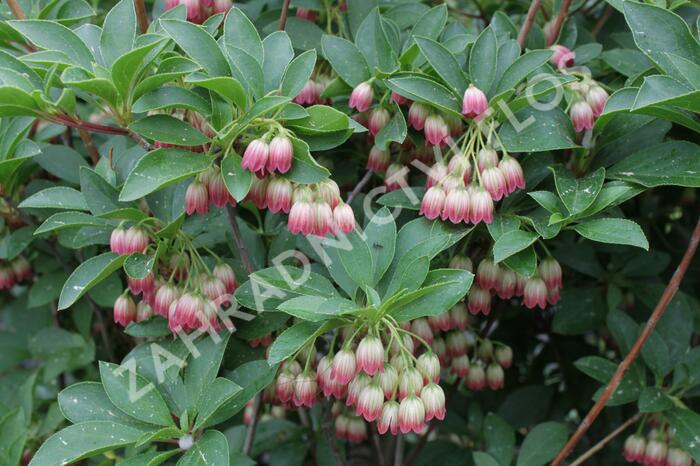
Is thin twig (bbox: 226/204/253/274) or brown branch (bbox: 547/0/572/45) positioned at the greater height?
brown branch (bbox: 547/0/572/45)

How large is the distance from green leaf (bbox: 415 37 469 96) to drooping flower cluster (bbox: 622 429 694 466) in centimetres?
Answer: 82

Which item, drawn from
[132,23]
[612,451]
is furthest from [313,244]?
[612,451]

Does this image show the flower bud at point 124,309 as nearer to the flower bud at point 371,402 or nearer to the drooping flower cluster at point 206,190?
the drooping flower cluster at point 206,190

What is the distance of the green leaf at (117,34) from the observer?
133 centimetres

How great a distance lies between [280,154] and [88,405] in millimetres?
576

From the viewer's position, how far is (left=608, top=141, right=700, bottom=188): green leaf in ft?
4.41

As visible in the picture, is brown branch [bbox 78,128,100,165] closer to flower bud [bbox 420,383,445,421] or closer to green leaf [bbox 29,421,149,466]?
green leaf [bbox 29,421,149,466]

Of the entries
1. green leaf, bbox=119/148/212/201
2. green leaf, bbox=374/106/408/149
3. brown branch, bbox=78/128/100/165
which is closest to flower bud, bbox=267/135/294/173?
green leaf, bbox=119/148/212/201

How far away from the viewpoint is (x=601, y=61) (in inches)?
68.3

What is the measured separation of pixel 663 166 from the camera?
1.38 meters

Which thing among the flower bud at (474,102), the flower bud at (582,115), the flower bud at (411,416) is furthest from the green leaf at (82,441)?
the flower bud at (582,115)

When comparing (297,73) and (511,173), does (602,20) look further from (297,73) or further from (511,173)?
(297,73)

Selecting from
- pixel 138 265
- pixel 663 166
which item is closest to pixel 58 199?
pixel 138 265

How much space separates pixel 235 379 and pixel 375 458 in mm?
972
